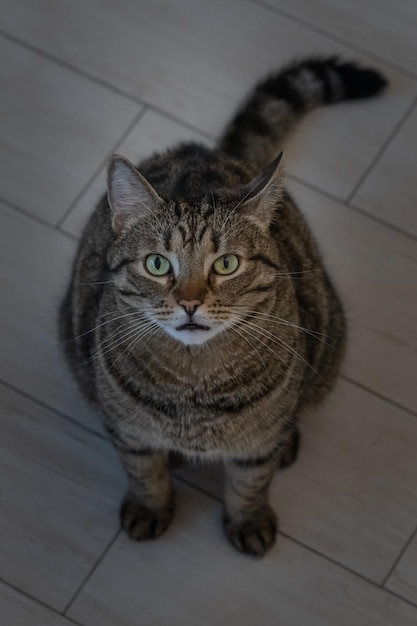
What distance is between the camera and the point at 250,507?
1635mm

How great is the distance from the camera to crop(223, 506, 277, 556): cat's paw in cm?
167

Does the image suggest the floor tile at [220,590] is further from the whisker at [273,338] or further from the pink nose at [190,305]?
the pink nose at [190,305]

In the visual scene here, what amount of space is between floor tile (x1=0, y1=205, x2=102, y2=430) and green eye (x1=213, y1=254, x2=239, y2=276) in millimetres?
649

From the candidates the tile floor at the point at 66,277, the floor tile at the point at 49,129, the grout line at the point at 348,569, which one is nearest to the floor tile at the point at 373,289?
the tile floor at the point at 66,277

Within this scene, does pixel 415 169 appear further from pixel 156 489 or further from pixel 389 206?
pixel 156 489

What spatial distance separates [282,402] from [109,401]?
0.27 metres

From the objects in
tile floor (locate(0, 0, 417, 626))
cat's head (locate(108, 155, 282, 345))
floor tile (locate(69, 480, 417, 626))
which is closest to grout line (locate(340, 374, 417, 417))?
tile floor (locate(0, 0, 417, 626))

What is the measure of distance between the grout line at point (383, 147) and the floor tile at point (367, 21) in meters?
0.14

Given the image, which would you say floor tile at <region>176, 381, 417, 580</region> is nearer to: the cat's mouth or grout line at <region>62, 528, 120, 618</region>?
grout line at <region>62, 528, 120, 618</region>

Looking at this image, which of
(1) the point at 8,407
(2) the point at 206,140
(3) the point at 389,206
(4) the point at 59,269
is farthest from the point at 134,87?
(1) the point at 8,407

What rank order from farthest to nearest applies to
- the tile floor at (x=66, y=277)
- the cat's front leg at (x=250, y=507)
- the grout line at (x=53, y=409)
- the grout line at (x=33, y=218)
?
the grout line at (x=33, y=218) → the grout line at (x=53, y=409) → the tile floor at (x=66, y=277) → the cat's front leg at (x=250, y=507)

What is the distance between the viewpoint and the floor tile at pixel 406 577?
1.67m

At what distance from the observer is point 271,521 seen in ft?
5.55

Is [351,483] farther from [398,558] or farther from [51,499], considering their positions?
[51,499]
